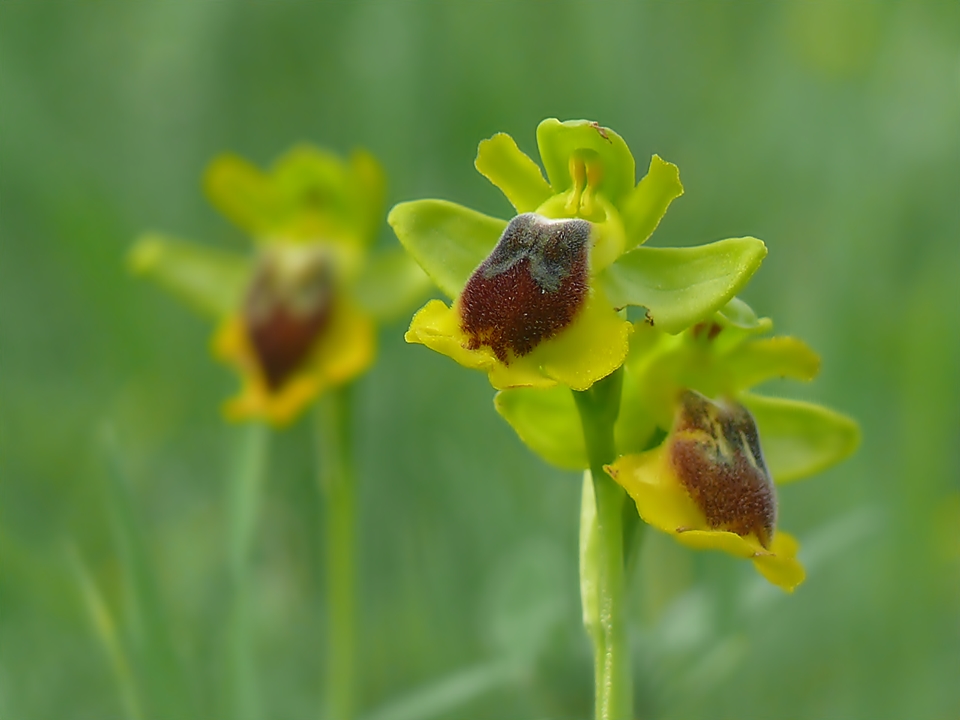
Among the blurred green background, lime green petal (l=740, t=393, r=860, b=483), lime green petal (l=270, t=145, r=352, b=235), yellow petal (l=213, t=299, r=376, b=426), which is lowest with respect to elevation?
→ the blurred green background

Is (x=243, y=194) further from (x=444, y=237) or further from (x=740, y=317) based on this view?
(x=740, y=317)

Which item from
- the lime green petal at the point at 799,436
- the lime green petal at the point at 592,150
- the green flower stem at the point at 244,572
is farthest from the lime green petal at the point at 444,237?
the green flower stem at the point at 244,572

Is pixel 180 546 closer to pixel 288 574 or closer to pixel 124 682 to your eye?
pixel 288 574

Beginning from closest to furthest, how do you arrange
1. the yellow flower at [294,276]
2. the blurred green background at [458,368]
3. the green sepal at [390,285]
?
the blurred green background at [458,368] < the yellow flower at [294,276] < the green sepal at [390,285]

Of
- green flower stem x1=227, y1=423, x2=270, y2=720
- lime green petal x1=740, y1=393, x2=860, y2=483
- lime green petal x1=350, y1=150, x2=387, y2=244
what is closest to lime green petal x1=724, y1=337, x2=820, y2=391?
lime green petal x1=740, y1=393, x2=860, y2=483

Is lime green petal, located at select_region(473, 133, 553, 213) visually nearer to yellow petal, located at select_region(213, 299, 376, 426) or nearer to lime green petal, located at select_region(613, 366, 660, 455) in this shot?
lime green petal, located at select_region(613, 366, 660, 455)

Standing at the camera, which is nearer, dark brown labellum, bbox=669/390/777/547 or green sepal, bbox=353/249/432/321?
dark brown labellum, bbox=669/390/777/547

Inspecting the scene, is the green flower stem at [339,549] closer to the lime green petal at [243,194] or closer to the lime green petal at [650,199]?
the lime green petal at [243,194]
